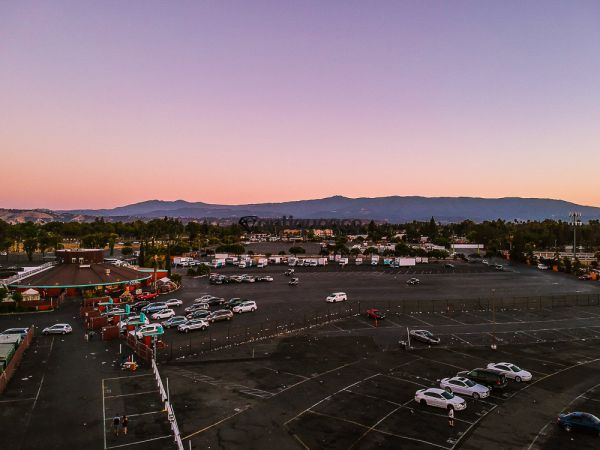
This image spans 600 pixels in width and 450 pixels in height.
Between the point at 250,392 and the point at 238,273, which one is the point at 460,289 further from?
the point at 250,392

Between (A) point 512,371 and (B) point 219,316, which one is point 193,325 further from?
(A) point 512,371

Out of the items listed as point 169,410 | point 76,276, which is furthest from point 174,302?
point 169,410

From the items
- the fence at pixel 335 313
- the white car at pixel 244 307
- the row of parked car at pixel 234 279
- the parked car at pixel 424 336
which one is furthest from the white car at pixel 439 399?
the row of parked car at pixel 234 279

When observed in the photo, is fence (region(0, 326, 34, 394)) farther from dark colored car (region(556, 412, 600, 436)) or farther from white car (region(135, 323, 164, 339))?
dark colored car (region(556, 412, 600, 436))

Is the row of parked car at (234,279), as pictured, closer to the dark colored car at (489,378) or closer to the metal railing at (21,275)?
the metal railing at (21,275)

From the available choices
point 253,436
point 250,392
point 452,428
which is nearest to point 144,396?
point 250,392

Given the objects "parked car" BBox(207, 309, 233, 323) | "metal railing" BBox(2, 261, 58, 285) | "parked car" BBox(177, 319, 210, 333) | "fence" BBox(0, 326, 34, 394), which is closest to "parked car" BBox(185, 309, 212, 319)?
"parked car" BBox(207, 309, 233, 323)
